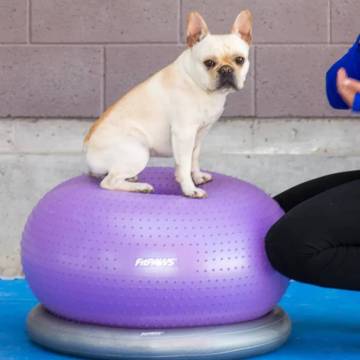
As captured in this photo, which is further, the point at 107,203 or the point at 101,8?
the point at 101,8

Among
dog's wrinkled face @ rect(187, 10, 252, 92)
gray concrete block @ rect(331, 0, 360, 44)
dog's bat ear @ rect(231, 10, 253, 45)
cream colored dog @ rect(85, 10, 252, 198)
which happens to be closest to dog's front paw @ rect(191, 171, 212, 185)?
cream colored dog @ rect(85, 10, 252, 198)

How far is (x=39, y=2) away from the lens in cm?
326

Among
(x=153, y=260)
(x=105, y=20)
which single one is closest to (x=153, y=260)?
(x=153, y=260)

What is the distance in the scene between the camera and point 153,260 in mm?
1992

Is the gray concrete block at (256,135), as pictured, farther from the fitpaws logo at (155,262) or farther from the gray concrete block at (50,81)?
the fitpaws logo at (155,262)

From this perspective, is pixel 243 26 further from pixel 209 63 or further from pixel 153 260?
pixel 153 260

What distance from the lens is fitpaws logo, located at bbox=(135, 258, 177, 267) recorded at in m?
1.99

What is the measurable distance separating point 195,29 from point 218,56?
103 millimetres

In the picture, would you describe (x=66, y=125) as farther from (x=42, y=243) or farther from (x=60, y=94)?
(x=42, y=243)

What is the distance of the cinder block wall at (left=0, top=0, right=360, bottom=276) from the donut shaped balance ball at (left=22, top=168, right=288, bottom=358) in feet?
3.77

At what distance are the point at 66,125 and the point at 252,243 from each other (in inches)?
55.0

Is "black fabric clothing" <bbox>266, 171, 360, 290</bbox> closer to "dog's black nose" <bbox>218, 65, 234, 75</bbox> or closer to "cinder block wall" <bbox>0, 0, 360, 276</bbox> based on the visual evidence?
"dog's black nose" <bbox>218, 65, 234, 75</bbox>

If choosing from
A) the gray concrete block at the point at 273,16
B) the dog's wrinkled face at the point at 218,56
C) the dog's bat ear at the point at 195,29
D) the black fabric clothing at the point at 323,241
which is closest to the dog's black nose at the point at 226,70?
the dog's wrinkled face at the point at 218,56

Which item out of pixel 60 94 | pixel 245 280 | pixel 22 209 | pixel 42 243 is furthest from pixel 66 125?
pixel 245 280
